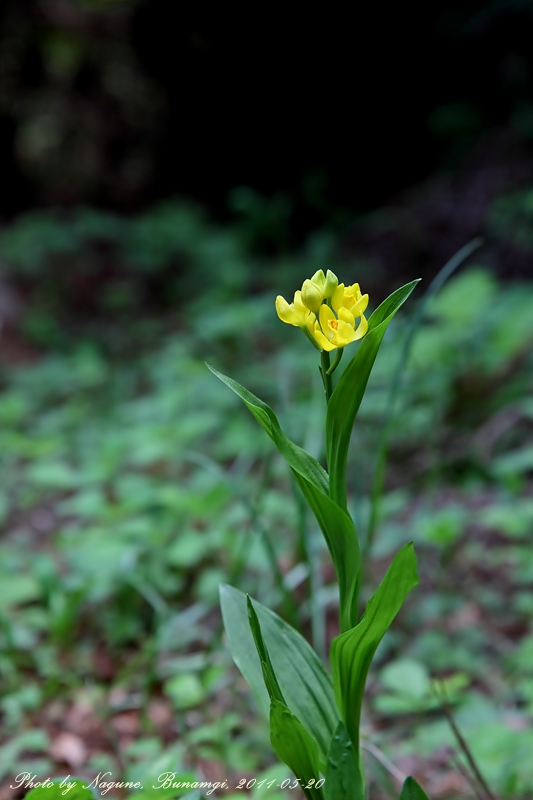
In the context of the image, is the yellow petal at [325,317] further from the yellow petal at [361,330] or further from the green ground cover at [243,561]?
the green ground cover at [243,561]

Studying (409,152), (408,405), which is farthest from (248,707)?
(409,152)

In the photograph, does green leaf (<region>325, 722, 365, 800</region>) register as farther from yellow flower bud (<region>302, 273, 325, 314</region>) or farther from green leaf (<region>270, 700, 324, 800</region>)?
yellow flower bud (<region>302, 273, 325, 314</region>)

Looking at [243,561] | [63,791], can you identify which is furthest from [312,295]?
[243,561]

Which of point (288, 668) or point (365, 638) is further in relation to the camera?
point (288, 668)

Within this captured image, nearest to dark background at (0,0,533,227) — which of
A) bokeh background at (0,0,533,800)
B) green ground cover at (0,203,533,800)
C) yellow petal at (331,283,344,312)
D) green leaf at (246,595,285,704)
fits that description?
bokeh background at (0,0,533,800)

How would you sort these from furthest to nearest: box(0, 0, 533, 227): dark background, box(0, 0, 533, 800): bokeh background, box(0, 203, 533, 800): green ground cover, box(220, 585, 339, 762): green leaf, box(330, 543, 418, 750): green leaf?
box(0, 0, 533, 227): dark background, box(0, 0, 533, 800): bokeh background, box(0, 203, 533, 800): green ground cover, box(220, 585, 339, 762): green leaf, box(330, 543, 418, 750): green leaf

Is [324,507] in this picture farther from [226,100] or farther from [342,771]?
[226,100]

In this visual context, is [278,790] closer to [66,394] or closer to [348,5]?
[66,394]
